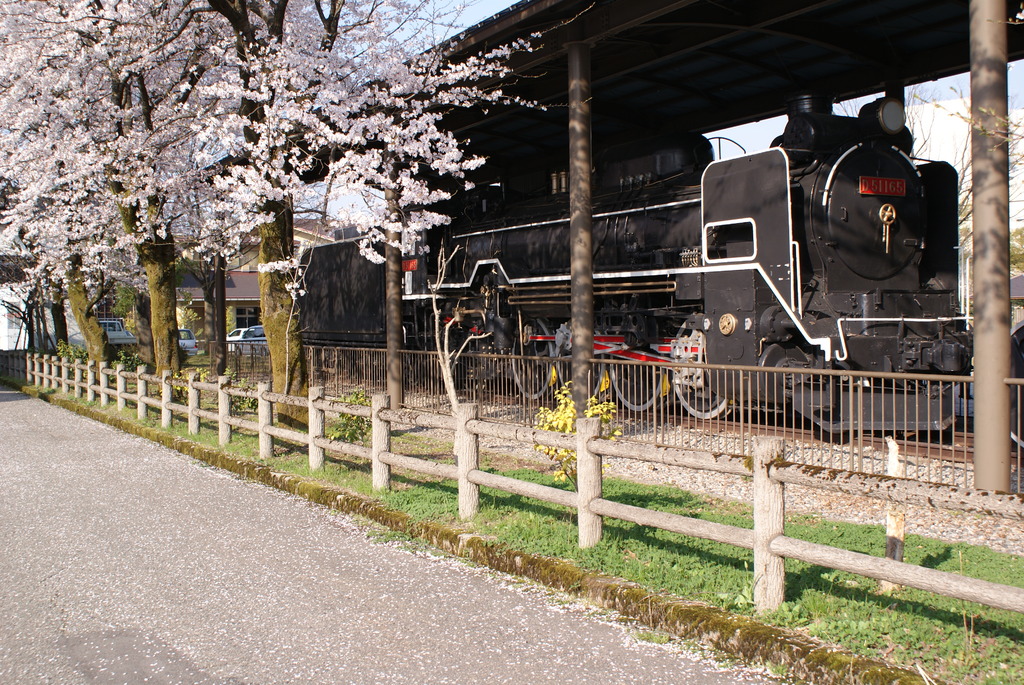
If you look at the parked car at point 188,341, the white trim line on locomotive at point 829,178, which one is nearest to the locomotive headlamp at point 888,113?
the white trim line on locomotive at point 829,178

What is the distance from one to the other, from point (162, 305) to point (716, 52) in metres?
10.7

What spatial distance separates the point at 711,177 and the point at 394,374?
556 centimetres

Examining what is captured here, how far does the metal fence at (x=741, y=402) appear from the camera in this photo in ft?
25.6

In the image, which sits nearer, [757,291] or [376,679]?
[376,679]

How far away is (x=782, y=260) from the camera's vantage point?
32.5ft

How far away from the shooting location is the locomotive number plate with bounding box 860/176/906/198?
10.3 metres

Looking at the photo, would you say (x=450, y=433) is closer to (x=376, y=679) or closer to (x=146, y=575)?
(x=146, y=575)

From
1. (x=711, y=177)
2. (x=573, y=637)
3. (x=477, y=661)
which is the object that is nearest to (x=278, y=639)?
(x=477, y=661)

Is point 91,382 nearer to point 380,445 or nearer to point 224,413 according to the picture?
point 224,413

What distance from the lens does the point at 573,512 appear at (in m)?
6.78

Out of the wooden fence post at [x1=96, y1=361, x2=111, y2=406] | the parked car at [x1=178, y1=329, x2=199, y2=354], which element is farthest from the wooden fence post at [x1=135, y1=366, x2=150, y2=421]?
the parked car at [x1=178, y1=329, x2=199, y2=354]

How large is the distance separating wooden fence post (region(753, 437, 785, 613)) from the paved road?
56 centimetres

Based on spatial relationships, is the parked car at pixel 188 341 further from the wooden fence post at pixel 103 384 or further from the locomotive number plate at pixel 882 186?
the locomotive number plate at pixel 882 186

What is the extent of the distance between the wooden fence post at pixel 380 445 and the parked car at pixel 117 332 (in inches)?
1459
